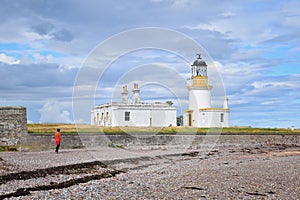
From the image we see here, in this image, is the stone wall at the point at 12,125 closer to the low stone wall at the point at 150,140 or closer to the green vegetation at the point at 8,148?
the green vegetation at the point at 8,148

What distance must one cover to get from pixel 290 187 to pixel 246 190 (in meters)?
1.65

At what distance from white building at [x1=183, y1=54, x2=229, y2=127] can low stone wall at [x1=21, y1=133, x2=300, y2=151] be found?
18.4 feet

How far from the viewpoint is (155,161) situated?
22328 mm

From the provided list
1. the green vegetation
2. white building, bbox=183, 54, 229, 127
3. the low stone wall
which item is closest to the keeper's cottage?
white building, bbox=183, 54, 229, 127

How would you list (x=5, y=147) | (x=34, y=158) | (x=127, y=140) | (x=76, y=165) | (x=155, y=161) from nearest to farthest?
(x=76, y=165), (x=34, y=158), (x=155, y=161), (x=5, y=147), (x=127, y=140)

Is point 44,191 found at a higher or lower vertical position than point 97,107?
lower

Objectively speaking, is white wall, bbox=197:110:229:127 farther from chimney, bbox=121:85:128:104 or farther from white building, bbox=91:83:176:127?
chimney, bbox=121:85:128:104

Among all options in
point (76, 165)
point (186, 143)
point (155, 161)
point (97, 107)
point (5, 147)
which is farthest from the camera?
point (97, 107)

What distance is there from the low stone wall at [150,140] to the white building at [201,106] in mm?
5622

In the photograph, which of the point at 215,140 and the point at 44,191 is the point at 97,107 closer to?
the point at 215,140

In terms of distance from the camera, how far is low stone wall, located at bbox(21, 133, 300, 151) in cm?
2766

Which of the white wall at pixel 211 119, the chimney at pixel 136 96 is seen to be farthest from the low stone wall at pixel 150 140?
the chimney at pixel 136 96

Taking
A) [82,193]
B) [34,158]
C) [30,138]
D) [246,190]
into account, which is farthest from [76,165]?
[30,138]

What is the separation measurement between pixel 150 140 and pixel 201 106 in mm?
12192
